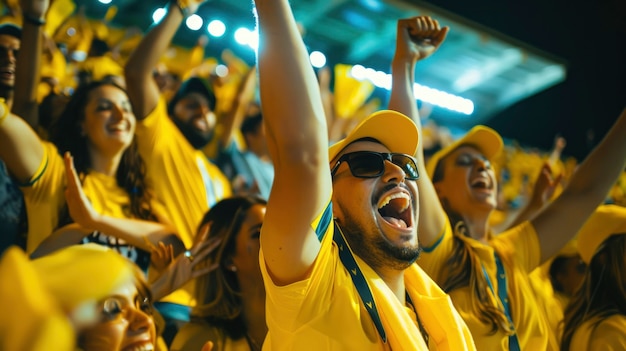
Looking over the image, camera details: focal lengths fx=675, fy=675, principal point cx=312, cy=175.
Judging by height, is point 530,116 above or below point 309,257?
below

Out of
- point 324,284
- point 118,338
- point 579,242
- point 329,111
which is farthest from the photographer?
point 329,111

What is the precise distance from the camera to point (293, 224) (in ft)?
4.15

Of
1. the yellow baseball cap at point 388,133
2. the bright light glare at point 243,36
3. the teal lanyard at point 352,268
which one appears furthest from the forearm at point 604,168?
the bright light glare at point 243,36

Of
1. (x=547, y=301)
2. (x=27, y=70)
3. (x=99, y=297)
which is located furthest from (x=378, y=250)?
(x=547, y=301)

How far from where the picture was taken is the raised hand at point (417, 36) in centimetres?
224

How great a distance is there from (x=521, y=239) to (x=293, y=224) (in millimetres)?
1478

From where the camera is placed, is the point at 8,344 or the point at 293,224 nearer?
the point at 8,344

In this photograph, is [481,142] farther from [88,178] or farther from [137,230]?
[88,178]

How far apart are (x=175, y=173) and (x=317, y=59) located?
2.43m

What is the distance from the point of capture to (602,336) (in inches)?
96.0

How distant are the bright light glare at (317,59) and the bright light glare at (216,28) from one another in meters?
0.75

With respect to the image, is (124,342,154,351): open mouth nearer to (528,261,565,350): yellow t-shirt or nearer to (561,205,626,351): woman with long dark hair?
(528,261,565,350): yellow t-shirt

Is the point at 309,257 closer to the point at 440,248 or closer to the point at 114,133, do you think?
the point at 440,248

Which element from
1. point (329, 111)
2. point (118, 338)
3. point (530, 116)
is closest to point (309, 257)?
point (118, 338)
